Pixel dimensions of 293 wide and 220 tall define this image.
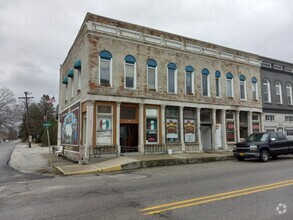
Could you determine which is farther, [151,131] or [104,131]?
[151,131]

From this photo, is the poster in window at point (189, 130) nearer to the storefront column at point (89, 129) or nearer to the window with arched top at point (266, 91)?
the storefront column at point (89, 129)

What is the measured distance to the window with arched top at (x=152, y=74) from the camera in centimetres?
1825

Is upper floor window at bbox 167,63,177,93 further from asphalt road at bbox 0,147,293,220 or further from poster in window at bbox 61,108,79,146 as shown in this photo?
asphalt road at bbox 0,147,293,220

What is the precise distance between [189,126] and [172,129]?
174 centimetres

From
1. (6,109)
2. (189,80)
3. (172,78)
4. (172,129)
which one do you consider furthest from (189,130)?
(6,109)

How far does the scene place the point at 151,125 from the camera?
1786 cm

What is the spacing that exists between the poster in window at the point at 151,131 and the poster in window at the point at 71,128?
5.02 m

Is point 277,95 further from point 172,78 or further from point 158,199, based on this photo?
point 158,199

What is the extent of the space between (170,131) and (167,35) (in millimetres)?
7411

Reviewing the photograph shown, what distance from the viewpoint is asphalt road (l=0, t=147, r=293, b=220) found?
532cm

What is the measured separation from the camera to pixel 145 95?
58.0ft

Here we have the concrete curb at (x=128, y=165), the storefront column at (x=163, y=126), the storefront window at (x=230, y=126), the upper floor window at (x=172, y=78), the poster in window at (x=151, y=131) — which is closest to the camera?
the concrete curb at (x=128, y=165)

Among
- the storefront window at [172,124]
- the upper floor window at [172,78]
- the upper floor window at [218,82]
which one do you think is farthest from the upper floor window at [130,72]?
the upper floor window at [218,82]

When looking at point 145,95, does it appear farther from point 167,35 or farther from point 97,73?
point 167,35
